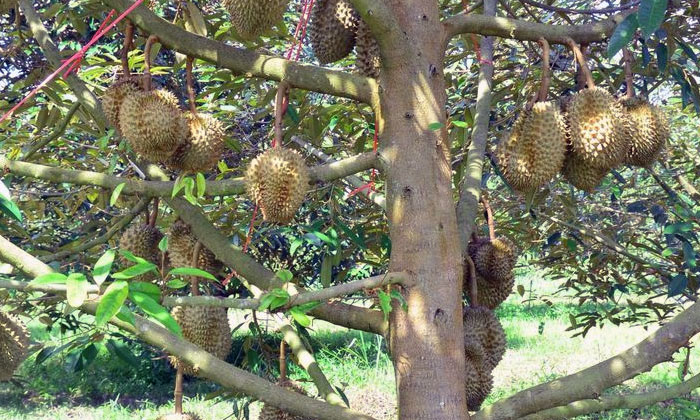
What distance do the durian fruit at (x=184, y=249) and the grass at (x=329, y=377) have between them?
2764 millimetres

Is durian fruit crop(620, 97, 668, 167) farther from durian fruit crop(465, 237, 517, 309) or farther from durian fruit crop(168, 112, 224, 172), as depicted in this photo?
durian fruit crop(168, 112, 224, 172)

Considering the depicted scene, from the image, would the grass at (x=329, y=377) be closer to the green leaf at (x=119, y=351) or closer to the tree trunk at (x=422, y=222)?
the green leaf at (x=119, y=351)

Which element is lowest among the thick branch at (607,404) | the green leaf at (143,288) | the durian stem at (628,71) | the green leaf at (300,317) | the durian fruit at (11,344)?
the thick branch at (607,404)

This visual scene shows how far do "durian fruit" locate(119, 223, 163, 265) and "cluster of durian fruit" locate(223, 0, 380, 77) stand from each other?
52cm

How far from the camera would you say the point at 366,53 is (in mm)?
1427

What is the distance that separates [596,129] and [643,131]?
0.15 m

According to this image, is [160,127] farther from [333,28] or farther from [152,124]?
[333,28]

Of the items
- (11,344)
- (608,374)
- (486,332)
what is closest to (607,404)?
(608,374)

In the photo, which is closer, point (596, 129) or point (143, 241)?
point (596, 129)

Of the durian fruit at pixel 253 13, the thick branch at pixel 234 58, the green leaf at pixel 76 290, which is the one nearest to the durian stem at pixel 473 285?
the thick branch at pixel 234 58

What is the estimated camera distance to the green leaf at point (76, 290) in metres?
0.71

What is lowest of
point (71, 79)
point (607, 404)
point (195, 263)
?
point (607, 404)

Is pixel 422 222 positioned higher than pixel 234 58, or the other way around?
pixel 234 58

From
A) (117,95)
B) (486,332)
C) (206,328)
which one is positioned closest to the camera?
(117,95)
